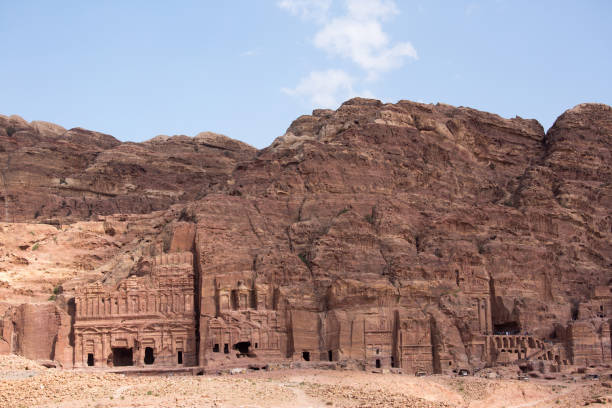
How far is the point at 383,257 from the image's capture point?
8044 centimetres

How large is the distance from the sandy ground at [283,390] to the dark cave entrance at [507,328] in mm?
9819

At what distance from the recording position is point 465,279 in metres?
81.1

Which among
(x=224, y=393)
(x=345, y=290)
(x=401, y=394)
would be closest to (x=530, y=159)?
(x=345, y=290)

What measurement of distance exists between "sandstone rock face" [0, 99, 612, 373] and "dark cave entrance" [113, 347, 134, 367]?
1.76 metres

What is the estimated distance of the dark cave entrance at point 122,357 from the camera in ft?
258

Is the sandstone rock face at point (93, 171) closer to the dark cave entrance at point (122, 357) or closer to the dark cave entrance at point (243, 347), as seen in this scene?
the dark cave entrance at point (122, 357)

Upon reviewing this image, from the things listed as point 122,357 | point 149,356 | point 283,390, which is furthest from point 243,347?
point 283,390

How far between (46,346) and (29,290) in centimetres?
724

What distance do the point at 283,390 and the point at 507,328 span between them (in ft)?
94.1

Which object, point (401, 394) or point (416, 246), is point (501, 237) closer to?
point (416, 246)

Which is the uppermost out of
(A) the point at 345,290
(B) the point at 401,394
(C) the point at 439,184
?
(C) the point at 439,184

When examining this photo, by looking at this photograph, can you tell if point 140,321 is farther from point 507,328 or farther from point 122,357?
point 507,328

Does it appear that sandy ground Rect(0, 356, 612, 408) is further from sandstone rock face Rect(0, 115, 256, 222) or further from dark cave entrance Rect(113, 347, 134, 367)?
sandstone rock face Rect(0, 115, 256, 222)

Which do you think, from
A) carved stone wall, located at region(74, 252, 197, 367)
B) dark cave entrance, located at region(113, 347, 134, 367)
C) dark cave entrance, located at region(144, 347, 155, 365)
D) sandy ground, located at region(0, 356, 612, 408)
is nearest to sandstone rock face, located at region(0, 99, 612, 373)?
carved stone wall, located at region(74, 252, 197, 367)
